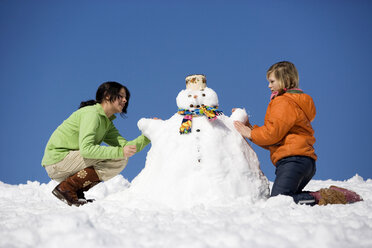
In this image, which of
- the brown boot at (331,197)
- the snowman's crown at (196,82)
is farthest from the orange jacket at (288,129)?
the snowman's crown at (196,82)

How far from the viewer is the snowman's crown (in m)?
2.92

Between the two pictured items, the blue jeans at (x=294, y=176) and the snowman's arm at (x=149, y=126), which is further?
the snowman's arm at (x=149, y=126)

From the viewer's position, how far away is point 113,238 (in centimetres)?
174

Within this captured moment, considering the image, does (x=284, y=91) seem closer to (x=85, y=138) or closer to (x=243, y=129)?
(x=243, y=129)

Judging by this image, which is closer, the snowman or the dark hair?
the snowman

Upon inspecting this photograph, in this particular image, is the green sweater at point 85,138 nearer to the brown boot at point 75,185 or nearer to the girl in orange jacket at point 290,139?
the brown boot at point 75,185

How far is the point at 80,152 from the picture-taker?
10.5ft

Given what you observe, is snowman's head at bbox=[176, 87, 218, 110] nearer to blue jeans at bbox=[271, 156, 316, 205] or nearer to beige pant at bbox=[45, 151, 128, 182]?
blue jeans at bbox=[271, 156, 316, 205]

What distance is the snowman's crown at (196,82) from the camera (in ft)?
9.59

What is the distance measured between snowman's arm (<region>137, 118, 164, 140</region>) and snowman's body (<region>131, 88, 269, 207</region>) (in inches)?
1.6

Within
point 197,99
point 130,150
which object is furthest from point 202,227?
point 130,150

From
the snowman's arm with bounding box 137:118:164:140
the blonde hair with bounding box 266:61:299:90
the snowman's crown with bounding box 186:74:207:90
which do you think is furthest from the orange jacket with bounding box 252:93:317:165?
the snowman's arm with bounding box 137:118:164:140

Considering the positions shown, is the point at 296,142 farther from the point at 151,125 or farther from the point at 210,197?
the point at 151,125

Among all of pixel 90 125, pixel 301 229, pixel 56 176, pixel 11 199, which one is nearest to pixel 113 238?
pixel 301 229
